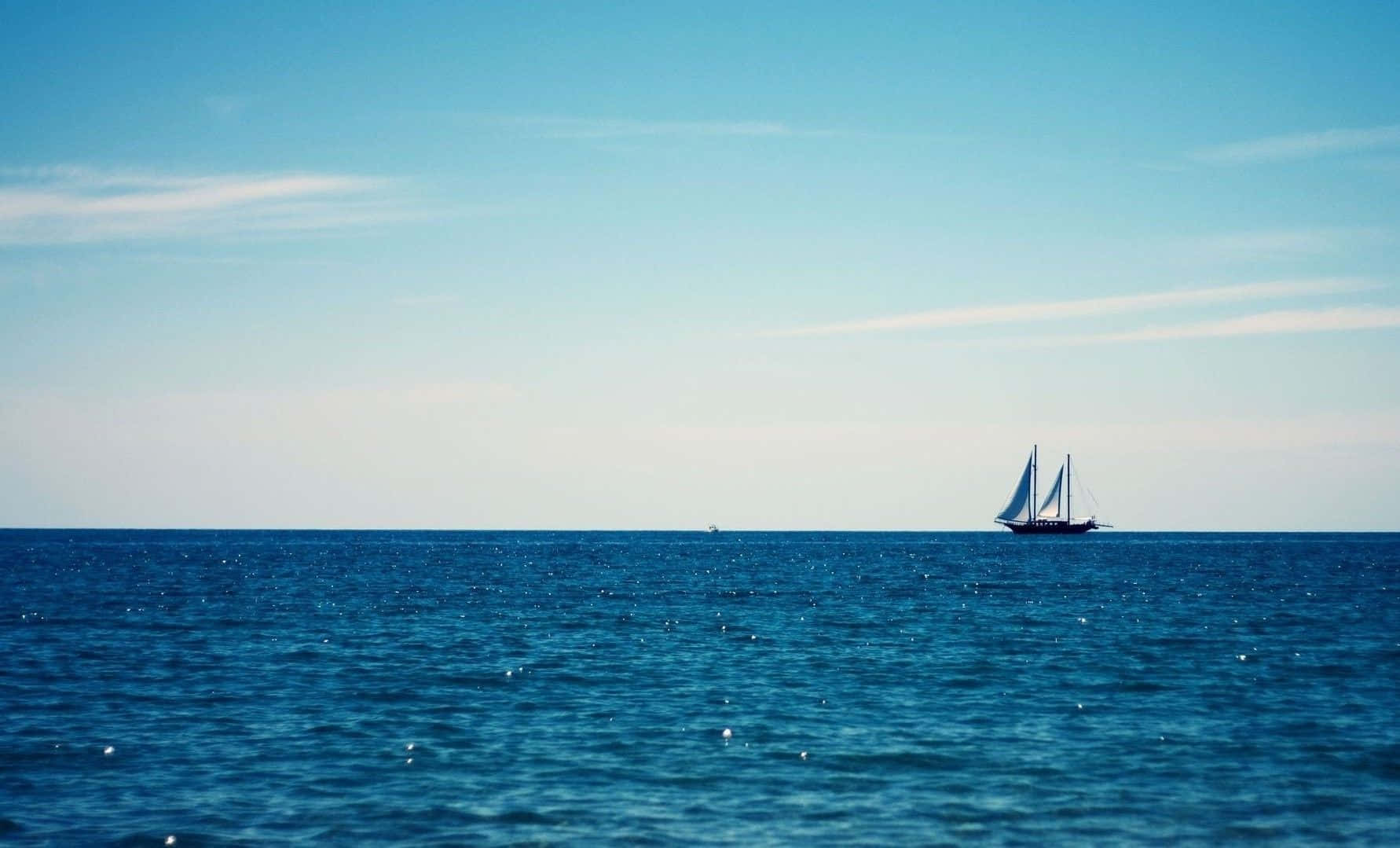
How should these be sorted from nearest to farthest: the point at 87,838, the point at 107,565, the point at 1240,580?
the point at 87,838, the point at 1240,580, the point at 107,565

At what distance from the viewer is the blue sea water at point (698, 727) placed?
24.3 m

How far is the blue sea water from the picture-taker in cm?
2427

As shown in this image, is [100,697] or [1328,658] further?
[1328,658]

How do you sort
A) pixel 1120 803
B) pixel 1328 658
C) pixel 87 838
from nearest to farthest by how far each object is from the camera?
pixel 87 838, pixel 1120 803, pixel 1328 658

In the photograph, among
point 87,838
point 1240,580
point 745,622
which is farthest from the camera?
point 1240,580

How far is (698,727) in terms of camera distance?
3419cm

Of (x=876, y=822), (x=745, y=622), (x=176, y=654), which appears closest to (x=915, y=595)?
(x=745, y=622)

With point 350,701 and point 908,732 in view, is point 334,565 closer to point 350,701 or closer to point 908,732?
point 350,701

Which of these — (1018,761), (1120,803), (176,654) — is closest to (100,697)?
(176,654)

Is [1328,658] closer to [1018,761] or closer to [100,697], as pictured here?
[1018,761]

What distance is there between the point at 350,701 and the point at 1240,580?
10109 centimetres

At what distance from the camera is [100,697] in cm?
3878

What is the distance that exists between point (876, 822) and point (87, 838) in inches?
586

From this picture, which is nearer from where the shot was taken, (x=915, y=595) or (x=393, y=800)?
(x=393, y=800)
